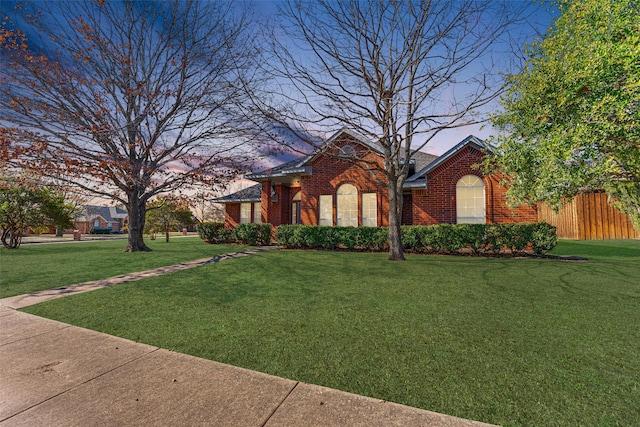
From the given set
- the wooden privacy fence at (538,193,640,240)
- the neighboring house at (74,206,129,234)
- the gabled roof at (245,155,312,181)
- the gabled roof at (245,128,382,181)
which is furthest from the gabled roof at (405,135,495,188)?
the neighboring house at (74,206,129,234)

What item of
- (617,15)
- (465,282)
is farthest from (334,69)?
(465,282)

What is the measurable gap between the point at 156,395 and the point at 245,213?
19915mm

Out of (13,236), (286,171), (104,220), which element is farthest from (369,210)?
(104,220)

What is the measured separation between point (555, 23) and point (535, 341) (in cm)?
963

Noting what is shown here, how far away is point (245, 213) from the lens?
21.7 meters

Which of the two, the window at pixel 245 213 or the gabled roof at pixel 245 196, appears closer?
the gabled roof at pixel 245 196

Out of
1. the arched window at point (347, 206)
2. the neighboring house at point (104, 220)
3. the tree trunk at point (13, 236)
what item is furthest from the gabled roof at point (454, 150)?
the neighboring house at point (104, 220)

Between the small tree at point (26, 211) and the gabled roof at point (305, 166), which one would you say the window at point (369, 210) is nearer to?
the gabled roof at point (305, 166)

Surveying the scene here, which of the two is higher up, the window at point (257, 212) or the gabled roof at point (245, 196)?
the gabled roof at point (245, 196)

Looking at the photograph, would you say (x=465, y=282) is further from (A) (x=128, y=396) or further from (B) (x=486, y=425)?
(A) (x=128, y=396)

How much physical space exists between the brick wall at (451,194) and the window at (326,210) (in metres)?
4.59

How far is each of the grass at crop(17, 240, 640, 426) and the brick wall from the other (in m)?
6.19

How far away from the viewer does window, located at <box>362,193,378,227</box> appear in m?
15.1

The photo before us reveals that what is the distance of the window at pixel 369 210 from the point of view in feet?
49.5
